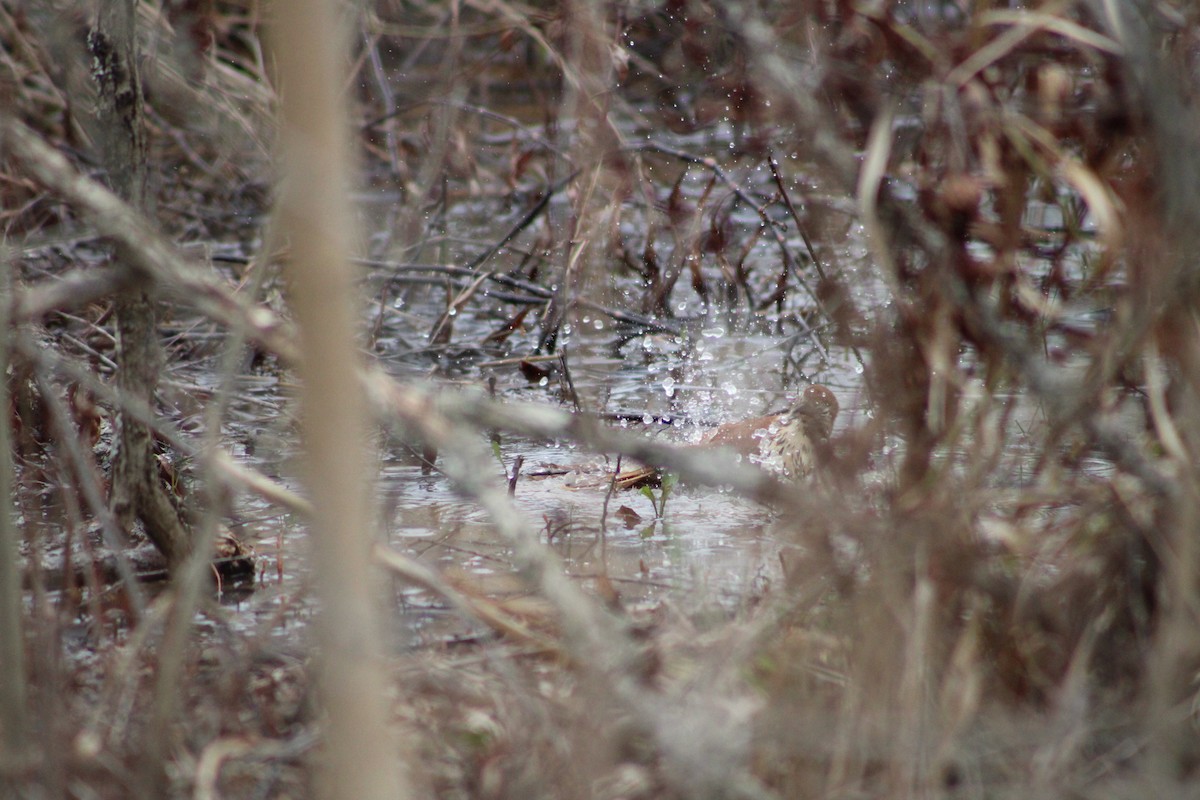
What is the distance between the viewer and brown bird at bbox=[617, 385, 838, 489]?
4633 mm

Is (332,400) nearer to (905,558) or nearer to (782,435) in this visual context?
(905,558)

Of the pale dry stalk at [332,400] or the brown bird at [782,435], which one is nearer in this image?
the pale dry stalk at [332,400]

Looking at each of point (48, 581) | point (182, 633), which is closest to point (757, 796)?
point (182, 633)

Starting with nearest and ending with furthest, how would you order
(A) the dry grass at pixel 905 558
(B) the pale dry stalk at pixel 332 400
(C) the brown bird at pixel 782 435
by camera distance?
(B) the pale dry stalk at pixel 332 400 → (A) the dry grass at pixel 905 558 → (C) the brown bird at pixel 782 435

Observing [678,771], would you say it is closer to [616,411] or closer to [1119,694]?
[1119,694]

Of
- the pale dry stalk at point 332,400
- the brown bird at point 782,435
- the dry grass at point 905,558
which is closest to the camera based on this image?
the pale dry stalk at point 332,400

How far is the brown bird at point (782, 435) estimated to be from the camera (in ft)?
15.2

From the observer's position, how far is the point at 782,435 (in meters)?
4.88

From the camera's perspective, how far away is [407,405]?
1.70 m

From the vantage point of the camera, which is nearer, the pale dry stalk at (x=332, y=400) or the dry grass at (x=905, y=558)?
the pale dry stalk at (x=332, y=400)

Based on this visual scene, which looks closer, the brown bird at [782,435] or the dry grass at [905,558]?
the dry grass at [905,558]

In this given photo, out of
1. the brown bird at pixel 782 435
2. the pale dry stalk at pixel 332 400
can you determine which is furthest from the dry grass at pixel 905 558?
the brown bird at pixel 782 435

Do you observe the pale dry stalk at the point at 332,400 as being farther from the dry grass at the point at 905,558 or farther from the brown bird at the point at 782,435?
the brown bird at the point at 782,435

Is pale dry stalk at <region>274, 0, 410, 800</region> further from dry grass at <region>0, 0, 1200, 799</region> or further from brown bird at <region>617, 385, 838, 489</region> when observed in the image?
brown bird at <region>617, 385, 838, 489</region>
